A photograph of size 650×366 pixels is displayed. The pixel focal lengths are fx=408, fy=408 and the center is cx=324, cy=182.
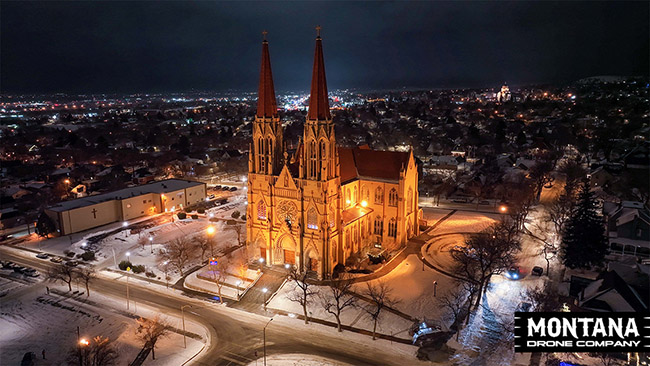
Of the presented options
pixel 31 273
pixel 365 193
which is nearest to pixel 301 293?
pixel 365 193

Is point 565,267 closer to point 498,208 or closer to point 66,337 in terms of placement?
point 498,208

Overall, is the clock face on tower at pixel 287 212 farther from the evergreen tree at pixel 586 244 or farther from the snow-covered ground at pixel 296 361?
the evergreen tree at pixel 586 244

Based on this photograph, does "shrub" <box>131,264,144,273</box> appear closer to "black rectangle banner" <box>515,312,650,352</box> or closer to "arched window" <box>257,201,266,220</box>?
"arched window" <box>257,201,266,220</box>

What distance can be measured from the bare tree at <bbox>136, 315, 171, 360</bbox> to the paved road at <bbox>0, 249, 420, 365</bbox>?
2209mm

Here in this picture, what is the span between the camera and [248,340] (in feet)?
102

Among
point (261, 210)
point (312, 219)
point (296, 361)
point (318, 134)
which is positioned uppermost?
point (318, 134)

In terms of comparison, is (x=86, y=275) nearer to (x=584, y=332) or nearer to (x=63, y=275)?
(x=63, y=275)

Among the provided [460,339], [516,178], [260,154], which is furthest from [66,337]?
[516,178]

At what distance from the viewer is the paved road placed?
28.8 meters

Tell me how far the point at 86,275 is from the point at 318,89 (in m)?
29.4

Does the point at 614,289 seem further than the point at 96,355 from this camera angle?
Yes

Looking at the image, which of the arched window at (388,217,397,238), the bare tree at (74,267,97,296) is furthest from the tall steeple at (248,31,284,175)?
the bare tree at (74,267,97,296)

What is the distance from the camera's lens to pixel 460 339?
3055 centimetres

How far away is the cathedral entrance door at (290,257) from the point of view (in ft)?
141
